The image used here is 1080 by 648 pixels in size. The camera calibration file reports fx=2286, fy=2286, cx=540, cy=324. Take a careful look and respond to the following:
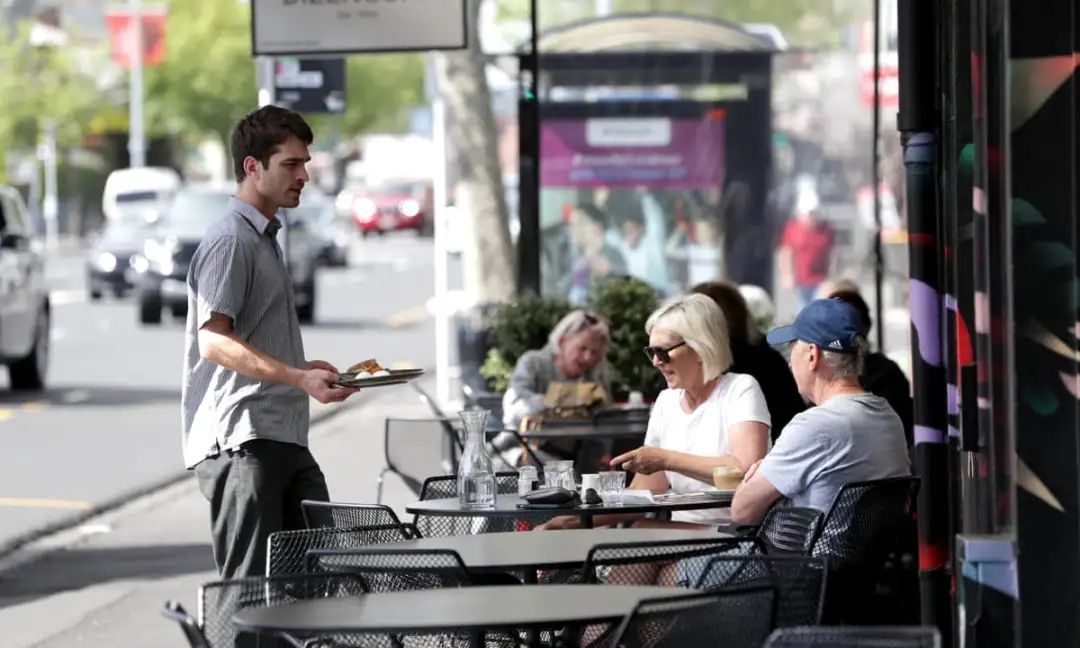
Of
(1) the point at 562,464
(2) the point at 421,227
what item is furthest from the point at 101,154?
(1) the point at 562,464

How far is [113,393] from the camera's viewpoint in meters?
22.6

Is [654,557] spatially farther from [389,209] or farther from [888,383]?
[389,209]

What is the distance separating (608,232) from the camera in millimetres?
17531

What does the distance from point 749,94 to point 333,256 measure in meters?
37.3

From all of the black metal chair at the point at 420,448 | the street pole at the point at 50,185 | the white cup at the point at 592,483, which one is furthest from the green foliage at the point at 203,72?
the white cup at the point at 592,483

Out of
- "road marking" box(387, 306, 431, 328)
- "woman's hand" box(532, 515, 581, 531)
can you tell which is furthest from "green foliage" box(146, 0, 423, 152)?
"woman's hand" box(532, 515, 581, 531)

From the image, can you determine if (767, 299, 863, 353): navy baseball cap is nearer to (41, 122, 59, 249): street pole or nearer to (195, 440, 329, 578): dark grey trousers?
(195, 440, 329, 578): dark grey trousers

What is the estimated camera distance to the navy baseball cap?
6.93 m

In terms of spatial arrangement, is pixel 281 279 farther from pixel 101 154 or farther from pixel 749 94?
pixel 101 154

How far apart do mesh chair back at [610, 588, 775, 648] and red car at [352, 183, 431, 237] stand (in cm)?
7297

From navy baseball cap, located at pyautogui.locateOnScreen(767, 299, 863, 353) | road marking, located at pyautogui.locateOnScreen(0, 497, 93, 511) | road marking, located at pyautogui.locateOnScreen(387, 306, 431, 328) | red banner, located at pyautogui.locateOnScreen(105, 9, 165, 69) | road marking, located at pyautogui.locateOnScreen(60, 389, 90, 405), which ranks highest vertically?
red banner, located at pyautogui.locateOnScreen(105, 9, 165, 69)

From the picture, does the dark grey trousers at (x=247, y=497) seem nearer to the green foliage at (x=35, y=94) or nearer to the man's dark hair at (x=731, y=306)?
the man's dark hair at (x=731, y=306)

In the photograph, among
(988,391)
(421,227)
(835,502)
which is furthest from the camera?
(421,227)

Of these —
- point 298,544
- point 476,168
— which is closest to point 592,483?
point 298,544
